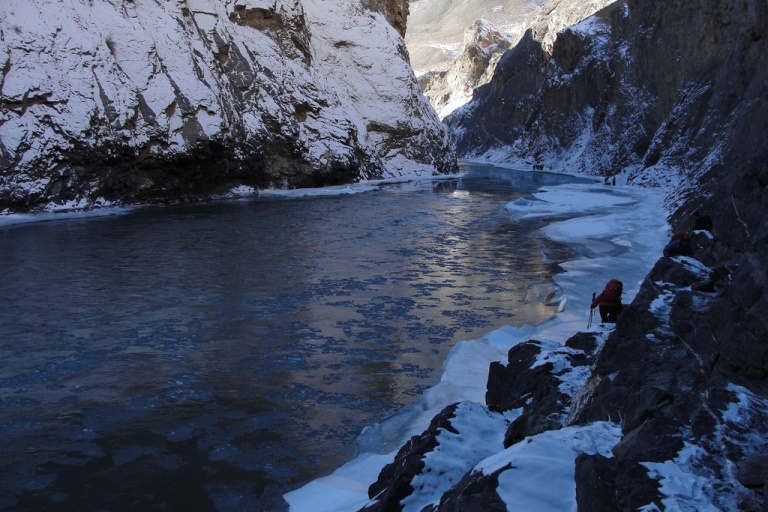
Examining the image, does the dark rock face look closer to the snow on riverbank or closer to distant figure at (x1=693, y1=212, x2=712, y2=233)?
the snow on riverbank

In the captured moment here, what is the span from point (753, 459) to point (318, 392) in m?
4.75

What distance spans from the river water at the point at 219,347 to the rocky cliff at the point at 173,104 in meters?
7.35

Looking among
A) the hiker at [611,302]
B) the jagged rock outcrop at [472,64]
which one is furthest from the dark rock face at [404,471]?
the jagged rock outcrop at [472,64]

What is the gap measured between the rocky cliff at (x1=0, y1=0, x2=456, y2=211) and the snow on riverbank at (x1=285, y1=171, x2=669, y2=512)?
18.6m

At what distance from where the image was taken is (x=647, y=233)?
17.7m

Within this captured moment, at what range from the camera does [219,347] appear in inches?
336

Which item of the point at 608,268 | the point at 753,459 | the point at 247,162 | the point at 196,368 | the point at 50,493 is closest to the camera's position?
the point at 753,459

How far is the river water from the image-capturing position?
5531mm

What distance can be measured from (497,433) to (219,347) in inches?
185

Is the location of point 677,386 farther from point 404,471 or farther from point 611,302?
point 611,302

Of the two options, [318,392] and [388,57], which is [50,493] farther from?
[388,57]

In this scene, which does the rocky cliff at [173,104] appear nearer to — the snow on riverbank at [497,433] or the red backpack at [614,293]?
the snow on riverbank at [497,433]

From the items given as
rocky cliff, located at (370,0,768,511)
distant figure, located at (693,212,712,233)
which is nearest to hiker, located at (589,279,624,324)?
rocky cliff, located at (370,0,768,511)

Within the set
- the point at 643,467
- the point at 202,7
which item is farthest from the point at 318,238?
the point at 202,7
